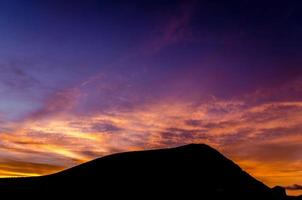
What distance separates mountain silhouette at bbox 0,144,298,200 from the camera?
32625 mm

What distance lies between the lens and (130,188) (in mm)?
34219

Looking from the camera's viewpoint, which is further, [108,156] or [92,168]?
[108,156]

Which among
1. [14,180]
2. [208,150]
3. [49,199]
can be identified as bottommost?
[49,199]

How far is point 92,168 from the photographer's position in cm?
4303

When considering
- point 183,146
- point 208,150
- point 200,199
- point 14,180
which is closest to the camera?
point 200,199

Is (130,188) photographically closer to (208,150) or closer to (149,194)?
(149,194)

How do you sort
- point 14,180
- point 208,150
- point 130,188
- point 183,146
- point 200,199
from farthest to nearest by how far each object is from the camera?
point 14,180, point 183,146, point 208,150, point 130,188, point 200,199

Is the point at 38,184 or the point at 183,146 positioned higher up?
the point at 183,146

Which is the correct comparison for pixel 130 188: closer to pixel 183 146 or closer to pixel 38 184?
pixel 183 146

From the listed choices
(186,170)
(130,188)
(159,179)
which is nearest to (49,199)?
(130,188)

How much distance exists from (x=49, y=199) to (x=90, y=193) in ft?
14.1

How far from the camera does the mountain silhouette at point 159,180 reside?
107 feet

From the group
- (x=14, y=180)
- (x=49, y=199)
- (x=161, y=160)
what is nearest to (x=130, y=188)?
(x=161, y=160)

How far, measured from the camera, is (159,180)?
3450 centimetres
